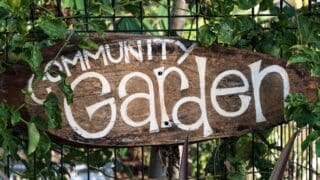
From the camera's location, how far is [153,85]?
2.06 m

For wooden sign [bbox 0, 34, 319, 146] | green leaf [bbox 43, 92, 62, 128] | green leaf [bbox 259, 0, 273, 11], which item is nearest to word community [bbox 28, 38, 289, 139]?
Answer: wooden sign [bbox 0, 34, 319, 146]

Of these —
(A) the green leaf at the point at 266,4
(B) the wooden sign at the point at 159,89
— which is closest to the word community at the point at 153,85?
(B) the wooden sign at the point at 159,89

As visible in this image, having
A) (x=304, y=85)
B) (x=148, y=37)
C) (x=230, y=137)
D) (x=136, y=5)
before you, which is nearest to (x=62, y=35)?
(x=148, y=37)

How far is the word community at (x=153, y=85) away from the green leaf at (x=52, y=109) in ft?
0.35

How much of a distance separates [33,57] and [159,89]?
43 cm

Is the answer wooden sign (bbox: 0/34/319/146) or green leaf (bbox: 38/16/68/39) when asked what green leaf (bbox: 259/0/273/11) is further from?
green leaf (bbox: 38/16/68/39)

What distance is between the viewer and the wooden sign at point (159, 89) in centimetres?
203

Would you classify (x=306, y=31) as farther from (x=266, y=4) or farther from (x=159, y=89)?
(x=159, y=89)

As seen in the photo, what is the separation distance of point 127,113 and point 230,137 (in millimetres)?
363

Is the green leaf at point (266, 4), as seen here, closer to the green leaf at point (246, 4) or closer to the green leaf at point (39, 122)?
the green leaf at point (246, 4)

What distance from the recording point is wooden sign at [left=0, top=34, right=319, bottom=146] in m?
2.03

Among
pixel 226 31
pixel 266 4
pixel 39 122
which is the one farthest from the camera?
pixel 266 4

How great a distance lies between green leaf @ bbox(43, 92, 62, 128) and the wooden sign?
0.10 metres

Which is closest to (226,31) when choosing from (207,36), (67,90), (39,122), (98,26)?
(207,36)
